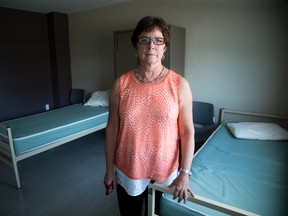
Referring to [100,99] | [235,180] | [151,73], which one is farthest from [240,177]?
[100,99]

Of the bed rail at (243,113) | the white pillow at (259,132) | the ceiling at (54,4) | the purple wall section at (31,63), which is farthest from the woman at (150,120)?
the purple wall section at (31,63)

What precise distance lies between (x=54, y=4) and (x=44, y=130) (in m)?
2.34

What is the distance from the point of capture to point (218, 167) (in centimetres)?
171

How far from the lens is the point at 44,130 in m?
2.48

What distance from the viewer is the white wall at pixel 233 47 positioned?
2469mm

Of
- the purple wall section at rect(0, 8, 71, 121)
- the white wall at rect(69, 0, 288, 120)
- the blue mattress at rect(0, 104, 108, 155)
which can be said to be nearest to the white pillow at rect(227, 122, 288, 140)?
the white wall at rect(69, 0, 288, 120)

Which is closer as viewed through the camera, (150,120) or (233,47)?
(150,120)

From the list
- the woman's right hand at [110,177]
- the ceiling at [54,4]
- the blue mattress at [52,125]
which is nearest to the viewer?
the woman's right hand at [110,177]

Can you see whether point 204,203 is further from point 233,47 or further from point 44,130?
point 233,47

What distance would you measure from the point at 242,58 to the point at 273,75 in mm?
411

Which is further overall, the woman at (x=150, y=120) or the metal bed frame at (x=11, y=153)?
the metal bed frame at (x=11, y=153)

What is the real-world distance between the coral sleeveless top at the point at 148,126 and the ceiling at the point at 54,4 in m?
2.99

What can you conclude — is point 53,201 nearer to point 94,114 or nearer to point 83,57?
point 94,114

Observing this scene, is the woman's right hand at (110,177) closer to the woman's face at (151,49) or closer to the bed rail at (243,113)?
the woman's face at (151,49)
